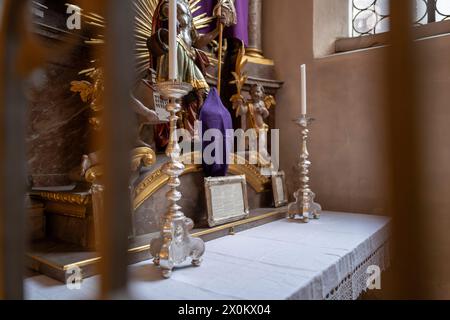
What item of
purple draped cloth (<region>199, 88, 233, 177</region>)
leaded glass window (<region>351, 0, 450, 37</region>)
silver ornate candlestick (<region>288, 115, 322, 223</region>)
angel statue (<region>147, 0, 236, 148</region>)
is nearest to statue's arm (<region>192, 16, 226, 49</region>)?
angel statue (<region>147, 0, 236, 148</region>)

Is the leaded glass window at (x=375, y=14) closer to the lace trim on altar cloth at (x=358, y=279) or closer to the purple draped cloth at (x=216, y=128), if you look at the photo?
the purple draped cloth at (x=216, y=128)

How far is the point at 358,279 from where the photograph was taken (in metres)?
1.31

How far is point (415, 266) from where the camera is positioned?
27 centimetres

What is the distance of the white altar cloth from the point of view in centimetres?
92

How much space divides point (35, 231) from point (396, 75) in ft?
4.56

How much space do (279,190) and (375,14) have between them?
187 centimetres

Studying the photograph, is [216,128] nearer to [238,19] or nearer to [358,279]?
[358,279]

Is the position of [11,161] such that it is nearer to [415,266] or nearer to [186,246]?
[415,266]

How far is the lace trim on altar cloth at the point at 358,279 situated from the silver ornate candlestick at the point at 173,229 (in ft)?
1.53

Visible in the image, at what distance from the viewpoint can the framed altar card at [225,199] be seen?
1.55m

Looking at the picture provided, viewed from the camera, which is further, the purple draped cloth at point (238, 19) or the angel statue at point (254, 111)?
the purple draped cloth at point (238, 19)

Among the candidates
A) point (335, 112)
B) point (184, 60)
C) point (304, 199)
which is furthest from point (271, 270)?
point (335, 112)

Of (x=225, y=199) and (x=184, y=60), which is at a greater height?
(x=184, y=60)

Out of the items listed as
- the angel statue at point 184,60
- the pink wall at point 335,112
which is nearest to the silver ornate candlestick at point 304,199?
the pink wall at point 335,112
